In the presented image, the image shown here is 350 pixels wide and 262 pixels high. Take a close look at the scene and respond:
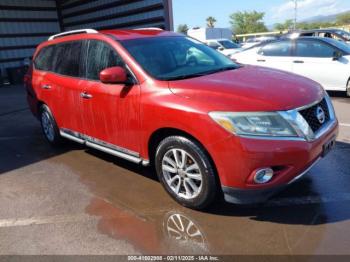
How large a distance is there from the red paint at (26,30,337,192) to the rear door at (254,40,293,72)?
500 centimetres

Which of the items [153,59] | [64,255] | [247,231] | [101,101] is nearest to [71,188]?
[101,101]

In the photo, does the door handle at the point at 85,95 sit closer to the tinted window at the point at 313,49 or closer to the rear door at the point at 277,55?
the rear door at the point at 277,55

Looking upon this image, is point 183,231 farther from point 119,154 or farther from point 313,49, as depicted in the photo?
point 313,49

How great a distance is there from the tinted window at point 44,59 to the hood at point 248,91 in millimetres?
2824

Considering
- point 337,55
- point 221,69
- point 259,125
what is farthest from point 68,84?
point 337,55

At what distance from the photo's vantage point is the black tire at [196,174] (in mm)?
3295

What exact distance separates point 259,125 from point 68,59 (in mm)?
3149

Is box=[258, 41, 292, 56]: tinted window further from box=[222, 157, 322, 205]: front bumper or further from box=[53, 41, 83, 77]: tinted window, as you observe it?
box=[222, 157, 322, 205]: front bumper

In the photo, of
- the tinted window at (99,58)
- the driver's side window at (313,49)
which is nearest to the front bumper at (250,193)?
the tinted window at (99,58)

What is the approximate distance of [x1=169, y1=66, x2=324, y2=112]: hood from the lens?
3.14 meters

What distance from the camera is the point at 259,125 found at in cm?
303

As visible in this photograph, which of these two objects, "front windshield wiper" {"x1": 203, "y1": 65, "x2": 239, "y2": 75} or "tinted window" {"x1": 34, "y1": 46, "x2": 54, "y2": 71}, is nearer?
"front windshield wiper" {"x1": 203, "y1": 65, "x2": 239, "y2": 75}

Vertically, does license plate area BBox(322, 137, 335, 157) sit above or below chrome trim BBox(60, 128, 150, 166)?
above

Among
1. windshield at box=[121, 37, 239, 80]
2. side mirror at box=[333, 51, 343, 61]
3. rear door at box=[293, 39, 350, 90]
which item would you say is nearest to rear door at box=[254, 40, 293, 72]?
rear door at box=[293, 39, 350, 90]
